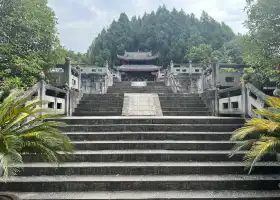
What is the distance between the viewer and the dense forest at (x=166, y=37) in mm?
51184

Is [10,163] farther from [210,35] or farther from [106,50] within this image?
[210,35]

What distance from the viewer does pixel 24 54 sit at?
852 centimetres

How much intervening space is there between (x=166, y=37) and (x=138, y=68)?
873 inches

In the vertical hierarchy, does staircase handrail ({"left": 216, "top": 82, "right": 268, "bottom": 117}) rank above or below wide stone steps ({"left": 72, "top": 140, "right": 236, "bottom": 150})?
above

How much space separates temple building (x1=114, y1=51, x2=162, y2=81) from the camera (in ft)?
127

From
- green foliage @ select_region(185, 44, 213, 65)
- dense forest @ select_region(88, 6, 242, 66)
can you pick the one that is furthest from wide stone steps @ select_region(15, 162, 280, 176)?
dense forest @ select_region(88, 6, 242, 66)

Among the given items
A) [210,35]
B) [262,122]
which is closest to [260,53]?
[262,122]

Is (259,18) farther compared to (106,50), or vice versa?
(106,50)

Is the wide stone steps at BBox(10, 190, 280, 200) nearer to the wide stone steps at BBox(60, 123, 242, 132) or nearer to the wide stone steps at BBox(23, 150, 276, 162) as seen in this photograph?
the wide stone steps at BBox(23, 150, 276, 162)

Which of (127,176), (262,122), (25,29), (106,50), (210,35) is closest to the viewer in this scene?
(262,122)

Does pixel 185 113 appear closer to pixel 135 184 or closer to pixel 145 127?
pixel 145 127

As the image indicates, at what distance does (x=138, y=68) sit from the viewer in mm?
39062

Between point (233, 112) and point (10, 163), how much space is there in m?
6.40

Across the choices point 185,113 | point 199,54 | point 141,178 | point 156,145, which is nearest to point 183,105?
point 185,113
